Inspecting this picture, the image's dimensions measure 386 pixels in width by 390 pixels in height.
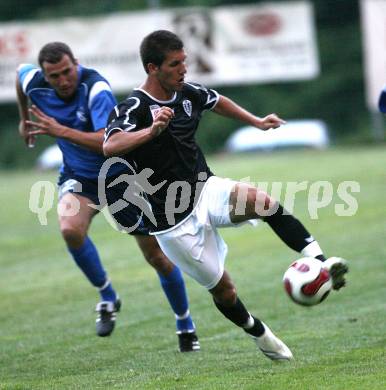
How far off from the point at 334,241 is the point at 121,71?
1433 cm

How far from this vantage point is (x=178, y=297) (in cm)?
651

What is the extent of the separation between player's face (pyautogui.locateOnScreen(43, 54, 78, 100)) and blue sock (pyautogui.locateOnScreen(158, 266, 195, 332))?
134cm

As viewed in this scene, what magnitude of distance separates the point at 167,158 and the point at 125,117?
32 cm

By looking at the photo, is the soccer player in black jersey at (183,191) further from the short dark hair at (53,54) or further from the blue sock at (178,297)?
the short dark hair at (53,54)

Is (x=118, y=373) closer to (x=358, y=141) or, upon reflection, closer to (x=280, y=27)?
(x=280, y=27)

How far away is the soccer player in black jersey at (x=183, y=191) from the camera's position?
5.32m

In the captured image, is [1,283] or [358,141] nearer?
[1,283]

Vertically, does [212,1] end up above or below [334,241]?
above

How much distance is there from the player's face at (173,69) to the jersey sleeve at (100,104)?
104cm

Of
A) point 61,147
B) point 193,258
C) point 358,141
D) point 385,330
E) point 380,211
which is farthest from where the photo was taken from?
point 358,141

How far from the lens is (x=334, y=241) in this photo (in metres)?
11.5

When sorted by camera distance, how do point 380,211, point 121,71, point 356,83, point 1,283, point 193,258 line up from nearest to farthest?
1. point 193,258
2. point 1,283
3. point 380,211
4. point 121,71
5. point 356,83

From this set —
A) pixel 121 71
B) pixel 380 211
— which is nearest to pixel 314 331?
pixel 380 211

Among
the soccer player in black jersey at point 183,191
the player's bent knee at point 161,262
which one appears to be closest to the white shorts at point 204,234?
the soccer player in black jersey at point 183,191
